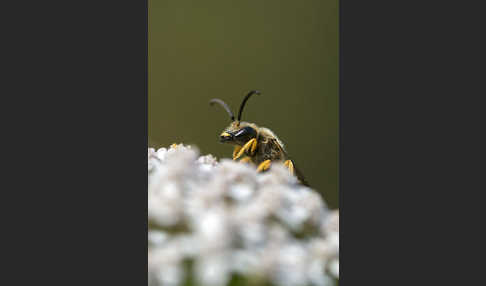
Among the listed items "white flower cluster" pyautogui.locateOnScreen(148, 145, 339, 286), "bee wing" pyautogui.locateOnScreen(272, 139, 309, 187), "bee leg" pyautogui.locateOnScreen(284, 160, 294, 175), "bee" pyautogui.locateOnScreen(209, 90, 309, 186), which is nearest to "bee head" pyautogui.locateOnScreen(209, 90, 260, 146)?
"bee" pyautogui.locateOnScreen(209, 90, 309, 186)

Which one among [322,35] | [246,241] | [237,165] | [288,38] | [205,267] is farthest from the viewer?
[288,38]

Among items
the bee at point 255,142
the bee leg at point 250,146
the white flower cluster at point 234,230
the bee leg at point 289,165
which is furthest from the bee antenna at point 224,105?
the white flower cluster at point 234,230

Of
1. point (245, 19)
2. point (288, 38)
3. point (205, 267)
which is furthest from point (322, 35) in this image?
point (205, 267)

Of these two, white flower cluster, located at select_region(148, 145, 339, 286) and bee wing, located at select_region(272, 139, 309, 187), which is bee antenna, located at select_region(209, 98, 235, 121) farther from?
white flower cluster, located at select_region(148, 145, 339, 286)

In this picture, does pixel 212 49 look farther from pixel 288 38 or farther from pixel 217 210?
pixel 217 210

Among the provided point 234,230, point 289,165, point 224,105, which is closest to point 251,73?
point 224,105
